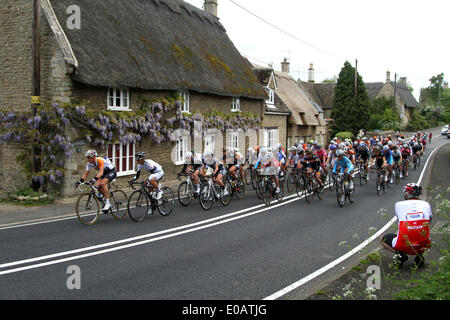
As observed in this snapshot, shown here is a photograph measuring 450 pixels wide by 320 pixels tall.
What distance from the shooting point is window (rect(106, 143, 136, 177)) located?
17000 millimetres

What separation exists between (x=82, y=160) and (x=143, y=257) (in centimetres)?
840

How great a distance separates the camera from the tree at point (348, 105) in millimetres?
51156

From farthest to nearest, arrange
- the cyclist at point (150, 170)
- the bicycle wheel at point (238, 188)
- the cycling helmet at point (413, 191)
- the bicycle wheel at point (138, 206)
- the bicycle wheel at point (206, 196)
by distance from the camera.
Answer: the bicycle wheel at point (238, 188) < the bicycle wheel at point (206, 196) < the bicycle wheel at point (138, 206) < the cyclist at point (150, 170) < the cycling helmet at point (413, 191)

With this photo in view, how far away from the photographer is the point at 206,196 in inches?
529

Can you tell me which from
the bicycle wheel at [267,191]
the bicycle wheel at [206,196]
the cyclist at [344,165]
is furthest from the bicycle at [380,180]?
the bicycle wheel at [206,196]

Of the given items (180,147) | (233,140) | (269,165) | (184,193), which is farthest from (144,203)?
(233,140)

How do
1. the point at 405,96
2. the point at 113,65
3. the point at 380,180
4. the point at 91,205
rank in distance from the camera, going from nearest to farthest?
the point at 91,205 < the point at 113,65 < the point at 380,180 < the point at 405,96

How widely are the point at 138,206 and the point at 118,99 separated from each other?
695cm

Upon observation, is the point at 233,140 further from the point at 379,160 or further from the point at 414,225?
the point at 414,225

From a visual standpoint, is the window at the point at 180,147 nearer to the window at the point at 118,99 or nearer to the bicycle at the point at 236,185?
the window at the point at 118,99

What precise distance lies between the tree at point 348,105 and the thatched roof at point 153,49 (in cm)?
2502

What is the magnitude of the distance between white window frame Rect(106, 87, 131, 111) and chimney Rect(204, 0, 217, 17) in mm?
16802

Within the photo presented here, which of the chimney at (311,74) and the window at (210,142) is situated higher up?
the chimney at (311,74)

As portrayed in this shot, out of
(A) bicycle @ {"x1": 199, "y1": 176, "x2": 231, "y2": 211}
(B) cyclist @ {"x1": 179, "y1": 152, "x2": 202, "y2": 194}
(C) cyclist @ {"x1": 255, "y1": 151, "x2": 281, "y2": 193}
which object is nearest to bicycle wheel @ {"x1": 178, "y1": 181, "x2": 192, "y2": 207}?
(B) cyclist @ {"x1": 179, "y1": 152, "x2": 202, "y2": 194}
